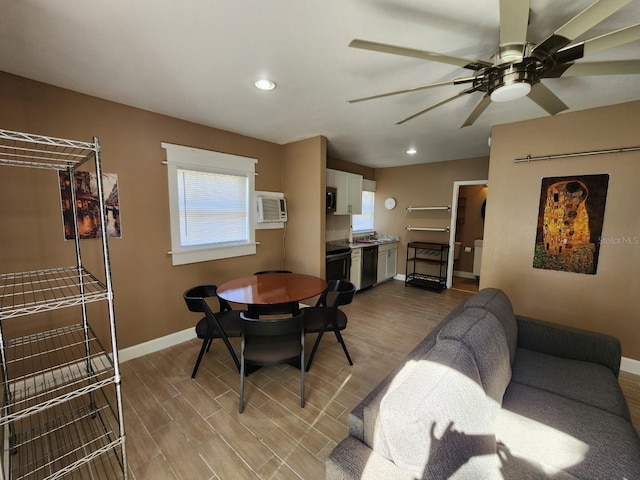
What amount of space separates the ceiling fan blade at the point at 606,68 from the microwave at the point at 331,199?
320 centimetres

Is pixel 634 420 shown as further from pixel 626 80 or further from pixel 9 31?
pixel 9 31

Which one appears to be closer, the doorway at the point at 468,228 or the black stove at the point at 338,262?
the black stove at the point at 338,262

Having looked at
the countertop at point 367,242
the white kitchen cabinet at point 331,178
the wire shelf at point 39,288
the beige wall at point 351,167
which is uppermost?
the beige wall at point 351,167

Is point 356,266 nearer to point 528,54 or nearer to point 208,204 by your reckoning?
point 208,204

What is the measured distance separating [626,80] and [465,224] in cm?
442

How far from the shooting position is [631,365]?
8.14 ft

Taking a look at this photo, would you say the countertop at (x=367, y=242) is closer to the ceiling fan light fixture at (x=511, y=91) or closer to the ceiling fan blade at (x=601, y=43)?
the ceiling fan light fixture at (x=511, y=91)

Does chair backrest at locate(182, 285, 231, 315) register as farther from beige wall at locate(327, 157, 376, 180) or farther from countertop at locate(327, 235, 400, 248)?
beige wall at locate(327, 157, 376, 180)

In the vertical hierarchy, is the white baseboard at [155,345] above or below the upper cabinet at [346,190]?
below

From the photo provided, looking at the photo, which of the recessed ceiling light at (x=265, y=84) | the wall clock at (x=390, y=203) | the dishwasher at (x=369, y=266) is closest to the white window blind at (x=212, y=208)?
the recessed ceiling light at (x=265, y=84)

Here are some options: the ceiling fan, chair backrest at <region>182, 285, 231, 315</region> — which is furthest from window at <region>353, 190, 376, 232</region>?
the ceiling fan

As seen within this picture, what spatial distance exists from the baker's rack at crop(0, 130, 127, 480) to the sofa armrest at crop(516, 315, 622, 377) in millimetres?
2753

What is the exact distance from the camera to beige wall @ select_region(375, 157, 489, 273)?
4.93 meters

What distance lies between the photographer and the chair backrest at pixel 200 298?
216 cm
